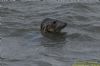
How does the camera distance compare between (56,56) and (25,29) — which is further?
(25,29)

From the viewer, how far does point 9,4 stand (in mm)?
12055

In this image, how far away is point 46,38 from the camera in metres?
7.66

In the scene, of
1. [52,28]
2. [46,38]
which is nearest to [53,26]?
[52,28]

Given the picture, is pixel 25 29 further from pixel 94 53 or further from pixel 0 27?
pixel 94 53

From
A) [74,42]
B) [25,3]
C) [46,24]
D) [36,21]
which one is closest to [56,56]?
[74,42]

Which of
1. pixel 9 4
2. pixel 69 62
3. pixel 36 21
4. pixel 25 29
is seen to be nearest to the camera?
pixel 69 62

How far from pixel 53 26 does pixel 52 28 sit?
0.34ft

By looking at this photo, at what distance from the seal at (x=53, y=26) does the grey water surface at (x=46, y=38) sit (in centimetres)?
22

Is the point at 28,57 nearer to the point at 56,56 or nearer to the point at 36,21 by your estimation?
the point at 56,56

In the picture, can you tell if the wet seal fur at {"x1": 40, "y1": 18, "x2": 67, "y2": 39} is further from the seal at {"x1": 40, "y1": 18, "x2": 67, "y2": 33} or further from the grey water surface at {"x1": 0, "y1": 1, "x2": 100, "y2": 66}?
the grey water surface at {"x1": 0, "y1": 1, "x2": 100, "y2": 66}

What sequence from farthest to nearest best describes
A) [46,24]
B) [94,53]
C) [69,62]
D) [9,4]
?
1. [9,4]
2. [46,24]
3. [94,53]
4. [69,62]

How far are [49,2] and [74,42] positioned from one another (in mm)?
5180

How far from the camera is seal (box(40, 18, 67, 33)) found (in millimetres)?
7660

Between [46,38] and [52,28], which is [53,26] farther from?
[46,38]
